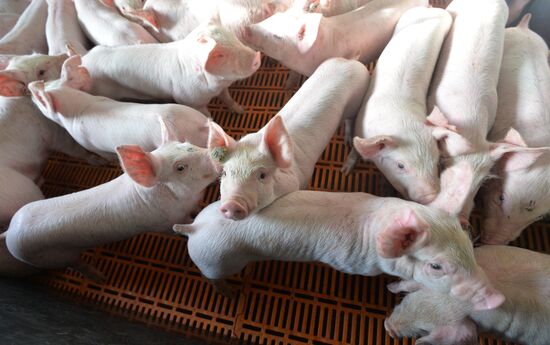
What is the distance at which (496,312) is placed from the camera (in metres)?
1.41

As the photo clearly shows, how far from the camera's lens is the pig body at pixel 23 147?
2176mm

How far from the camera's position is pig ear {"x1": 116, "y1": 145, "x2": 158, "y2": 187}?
154cm

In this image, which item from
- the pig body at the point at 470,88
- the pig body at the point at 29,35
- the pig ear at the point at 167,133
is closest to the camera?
the pig body at the point at 470,88

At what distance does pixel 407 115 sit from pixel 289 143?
2.47ft

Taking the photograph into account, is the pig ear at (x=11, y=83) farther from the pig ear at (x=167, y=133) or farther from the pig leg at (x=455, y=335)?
the pig leg at (x=455, y=335)

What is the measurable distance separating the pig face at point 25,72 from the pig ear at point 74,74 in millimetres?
292

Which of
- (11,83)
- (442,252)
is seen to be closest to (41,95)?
(11,83)

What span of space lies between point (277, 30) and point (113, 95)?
1341 mm

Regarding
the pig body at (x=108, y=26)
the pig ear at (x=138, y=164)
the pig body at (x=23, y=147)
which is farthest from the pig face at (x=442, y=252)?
the pig body at (x=108, y=26)

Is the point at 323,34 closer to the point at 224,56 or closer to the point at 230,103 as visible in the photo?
the point at 224,56

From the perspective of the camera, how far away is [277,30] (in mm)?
2336

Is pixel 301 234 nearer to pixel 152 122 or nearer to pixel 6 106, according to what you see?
pixel 152 122

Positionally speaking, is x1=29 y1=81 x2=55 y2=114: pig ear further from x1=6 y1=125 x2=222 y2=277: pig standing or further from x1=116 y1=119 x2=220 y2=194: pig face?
x1=116 y1=119 x2=220 y2=194: pig face

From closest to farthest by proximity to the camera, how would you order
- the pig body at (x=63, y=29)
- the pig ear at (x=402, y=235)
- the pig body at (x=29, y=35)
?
the pig ear at (x=402, y=235) < the pig body at (x=63, y=29) < the pig body at (x=29, y=35)
